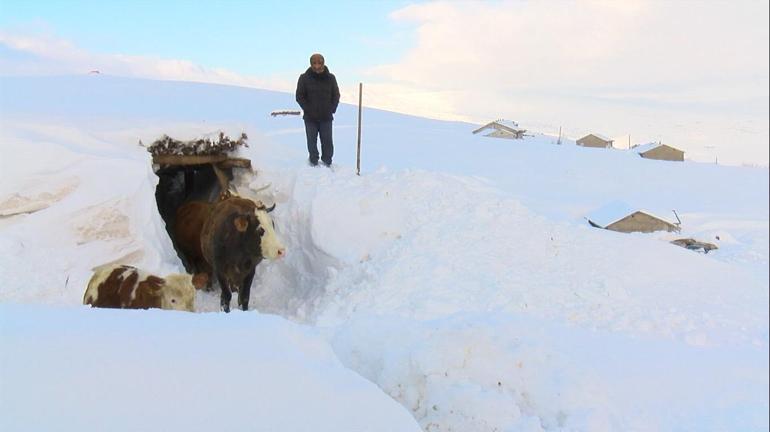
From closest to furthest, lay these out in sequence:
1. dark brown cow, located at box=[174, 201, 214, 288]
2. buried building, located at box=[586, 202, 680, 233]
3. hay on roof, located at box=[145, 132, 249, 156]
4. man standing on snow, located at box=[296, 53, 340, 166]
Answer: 1. dark brown cow, located at box=[174, 201, 214, 288]
2. hay on roof, located at box=[145, 132, 249, 156]
3. man standing on snow, located at box=[296, 53, 340, 166]
4. buried building, located at box=[586, 202, 680, 233]

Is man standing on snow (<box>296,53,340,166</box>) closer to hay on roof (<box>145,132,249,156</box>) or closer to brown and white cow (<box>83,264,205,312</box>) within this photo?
hay on roof (<box>145,132,249,156</box>)

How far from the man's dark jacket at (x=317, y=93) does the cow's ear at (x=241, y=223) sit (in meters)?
3.14

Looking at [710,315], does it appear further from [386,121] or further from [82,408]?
[386,121]

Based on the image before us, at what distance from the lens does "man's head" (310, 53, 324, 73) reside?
10.1m

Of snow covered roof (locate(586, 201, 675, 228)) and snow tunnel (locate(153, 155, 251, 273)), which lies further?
snow covered roof (locate(586, 201, 675, 228))

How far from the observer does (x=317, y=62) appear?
10117mm

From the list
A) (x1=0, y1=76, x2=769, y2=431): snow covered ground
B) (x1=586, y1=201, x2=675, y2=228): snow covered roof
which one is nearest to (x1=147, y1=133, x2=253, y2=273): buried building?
(x1=0, y1=76, x2=769, y2=431): snow covered ground

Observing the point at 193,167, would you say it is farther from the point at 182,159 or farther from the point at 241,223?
the point at 241,223

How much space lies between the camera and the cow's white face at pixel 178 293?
18.0ft

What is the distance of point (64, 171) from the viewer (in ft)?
25.3

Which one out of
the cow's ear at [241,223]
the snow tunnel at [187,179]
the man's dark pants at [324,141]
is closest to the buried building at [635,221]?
the man's dark pants at [324,141]

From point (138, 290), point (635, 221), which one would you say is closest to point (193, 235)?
point (138, 290)

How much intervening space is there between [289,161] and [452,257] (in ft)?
13.4

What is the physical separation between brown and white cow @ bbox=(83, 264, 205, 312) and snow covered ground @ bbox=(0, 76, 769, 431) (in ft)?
2.25
